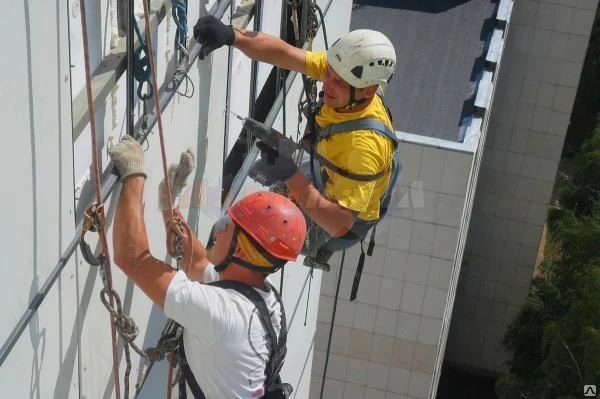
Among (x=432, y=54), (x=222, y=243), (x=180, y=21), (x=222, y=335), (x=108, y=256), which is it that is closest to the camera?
(x=108, y=256)

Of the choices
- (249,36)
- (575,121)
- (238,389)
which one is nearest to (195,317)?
(238,389)

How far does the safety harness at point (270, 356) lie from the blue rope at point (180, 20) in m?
1.23

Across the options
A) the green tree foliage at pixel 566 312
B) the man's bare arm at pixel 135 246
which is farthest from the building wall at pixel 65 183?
the green tree foliage at pixel 566 312

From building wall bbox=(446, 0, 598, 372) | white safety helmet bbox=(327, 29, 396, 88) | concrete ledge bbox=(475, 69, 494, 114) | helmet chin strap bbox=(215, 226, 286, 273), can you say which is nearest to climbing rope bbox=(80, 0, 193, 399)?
helmet chin strap bbox=(215, 226, 286, 273)

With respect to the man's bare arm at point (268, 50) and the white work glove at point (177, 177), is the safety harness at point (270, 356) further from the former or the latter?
the man's bare arm at point (268, 50)

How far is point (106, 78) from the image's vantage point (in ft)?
10.7

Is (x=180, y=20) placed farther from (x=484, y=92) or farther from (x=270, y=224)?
(x=484, y=92)

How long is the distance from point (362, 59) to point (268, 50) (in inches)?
29.0

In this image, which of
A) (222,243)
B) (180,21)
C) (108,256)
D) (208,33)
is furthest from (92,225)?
(208,33)

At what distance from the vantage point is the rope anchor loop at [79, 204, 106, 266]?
3.05 meters

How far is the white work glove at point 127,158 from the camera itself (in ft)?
11.0

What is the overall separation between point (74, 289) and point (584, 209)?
15.6m

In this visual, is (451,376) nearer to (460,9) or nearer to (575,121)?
(460,9)

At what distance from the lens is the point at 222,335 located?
11.3ft
